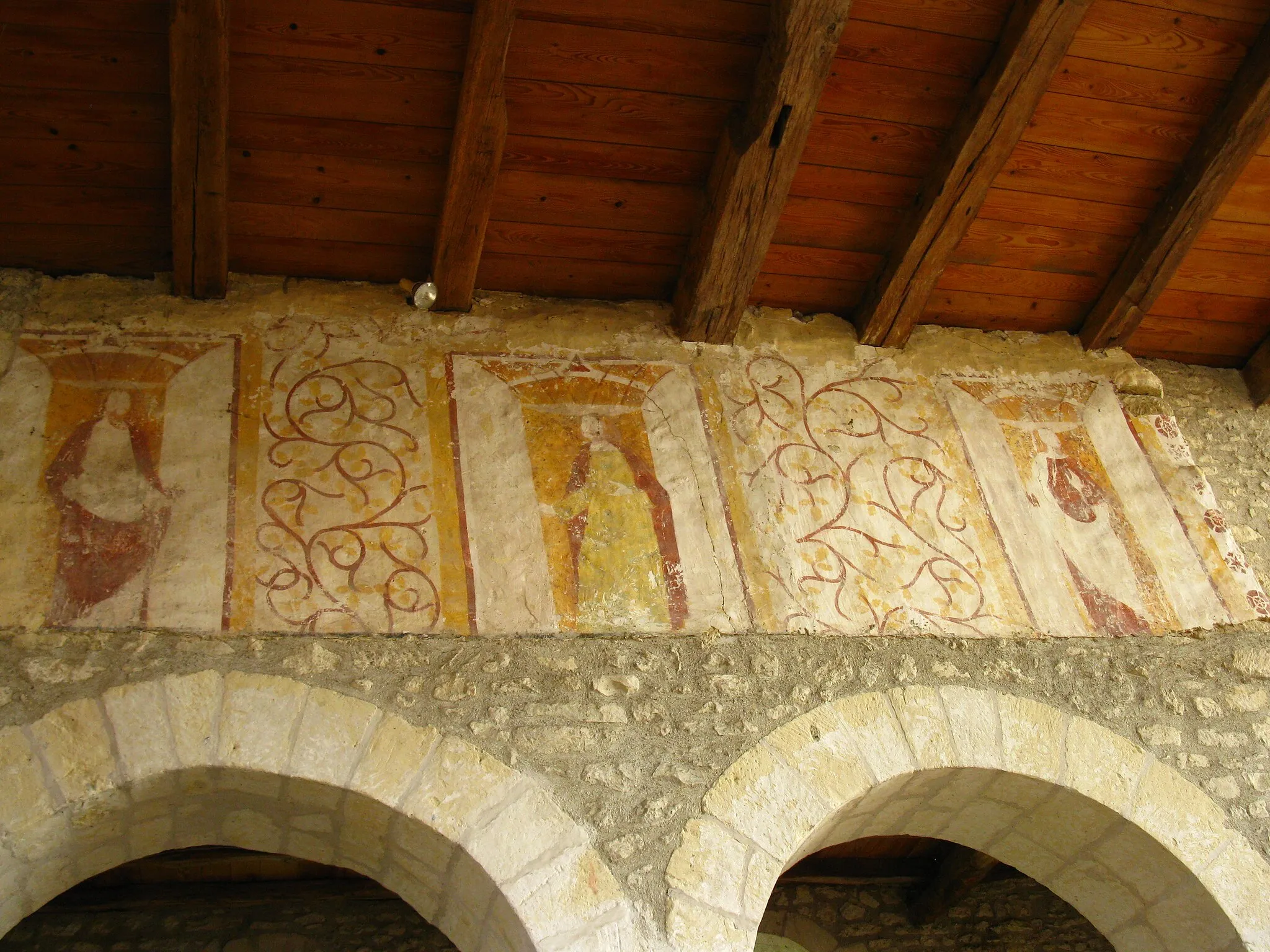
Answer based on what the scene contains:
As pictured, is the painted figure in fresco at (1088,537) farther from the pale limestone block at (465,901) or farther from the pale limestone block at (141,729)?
the pale limestone block at (141,729)

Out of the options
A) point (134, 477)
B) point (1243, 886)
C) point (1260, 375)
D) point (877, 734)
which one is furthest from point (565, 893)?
point (1260, 375)

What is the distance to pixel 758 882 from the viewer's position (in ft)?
9.43

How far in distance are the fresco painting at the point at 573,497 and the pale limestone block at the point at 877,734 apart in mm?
256

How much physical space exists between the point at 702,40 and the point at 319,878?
137 inches

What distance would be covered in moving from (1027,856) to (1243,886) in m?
0.59

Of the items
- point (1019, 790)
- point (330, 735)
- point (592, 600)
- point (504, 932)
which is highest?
point (592, 600)

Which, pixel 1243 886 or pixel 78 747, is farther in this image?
pixel 1243 886

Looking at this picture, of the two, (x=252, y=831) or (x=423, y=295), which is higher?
(x=423, y=295)

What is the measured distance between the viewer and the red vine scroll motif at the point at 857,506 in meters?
3.47

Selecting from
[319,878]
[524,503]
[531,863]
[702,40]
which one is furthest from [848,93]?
[319,878]

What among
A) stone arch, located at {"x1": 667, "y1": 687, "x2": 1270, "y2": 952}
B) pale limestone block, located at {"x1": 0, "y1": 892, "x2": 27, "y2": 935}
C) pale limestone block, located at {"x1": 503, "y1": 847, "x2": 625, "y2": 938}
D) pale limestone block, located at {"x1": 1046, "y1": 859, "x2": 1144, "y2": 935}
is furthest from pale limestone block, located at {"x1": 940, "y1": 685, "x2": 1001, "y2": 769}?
pale limestone block, located at {"x1": 0, "y1": 892, "x2": 27, "y2": 935}

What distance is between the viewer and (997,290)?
13.8ft

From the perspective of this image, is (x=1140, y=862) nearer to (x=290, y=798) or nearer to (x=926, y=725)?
(x=926, y=725)

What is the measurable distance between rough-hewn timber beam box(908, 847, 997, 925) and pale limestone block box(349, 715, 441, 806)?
2.69 meters
